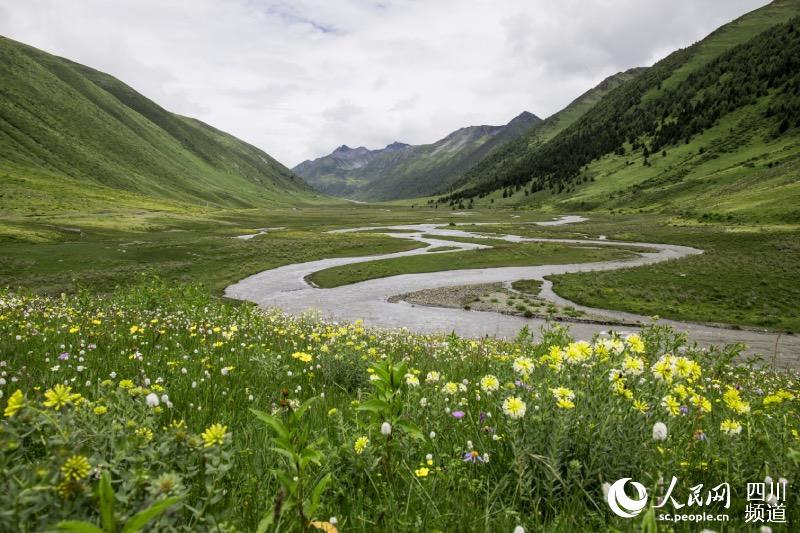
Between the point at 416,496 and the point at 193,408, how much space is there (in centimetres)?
299

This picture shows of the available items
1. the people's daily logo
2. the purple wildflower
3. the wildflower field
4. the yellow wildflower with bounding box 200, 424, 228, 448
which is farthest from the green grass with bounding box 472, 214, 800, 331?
the yellow wildflower with bounding box 200, 424, 228, 448

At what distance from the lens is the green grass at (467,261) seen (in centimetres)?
5100

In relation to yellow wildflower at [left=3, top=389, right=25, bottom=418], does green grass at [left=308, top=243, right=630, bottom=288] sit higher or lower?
lower

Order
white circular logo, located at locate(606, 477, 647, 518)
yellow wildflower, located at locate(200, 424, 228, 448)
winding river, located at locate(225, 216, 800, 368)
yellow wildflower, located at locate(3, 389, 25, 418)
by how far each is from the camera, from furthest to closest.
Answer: winding river, located at locate(225, 216, 800, 368) < white circular logo, located at locate(606, 477, 647, 518) < yellow wildflower, located at locate(200, 424, 228, 448) < yellow wildflower, located at locate(3, 389, 25, 418)

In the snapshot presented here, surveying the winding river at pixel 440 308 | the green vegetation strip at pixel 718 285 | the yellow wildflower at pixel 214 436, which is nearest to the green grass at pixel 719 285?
the green vegetation strip at pixel 718 285

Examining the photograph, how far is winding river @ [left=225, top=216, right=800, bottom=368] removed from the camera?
1099 inches

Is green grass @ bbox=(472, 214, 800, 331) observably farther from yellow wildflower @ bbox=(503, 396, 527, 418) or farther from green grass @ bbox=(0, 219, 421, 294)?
green grass @ bbox=(0, 219, 421, 294)

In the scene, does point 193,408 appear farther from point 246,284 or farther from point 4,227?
point 4,227

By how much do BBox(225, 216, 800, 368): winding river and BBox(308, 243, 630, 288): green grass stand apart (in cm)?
187

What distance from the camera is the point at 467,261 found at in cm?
6075

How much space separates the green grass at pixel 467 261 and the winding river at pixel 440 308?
6.14ft

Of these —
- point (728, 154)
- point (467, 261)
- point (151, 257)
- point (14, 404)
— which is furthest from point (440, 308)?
point (728, 154)

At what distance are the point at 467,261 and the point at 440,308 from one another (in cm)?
2499

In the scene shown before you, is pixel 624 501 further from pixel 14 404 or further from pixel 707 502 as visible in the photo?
pixel 14 404
